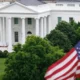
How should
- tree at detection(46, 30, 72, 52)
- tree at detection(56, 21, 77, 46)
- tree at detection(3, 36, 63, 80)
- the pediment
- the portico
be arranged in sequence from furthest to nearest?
the portico, the pediment, tree at detection(56, 21, 77, 46), tree at detection(46, 30, 72, 52), tree at detection(3, 36, 63, 80)

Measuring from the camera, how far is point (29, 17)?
73.1m

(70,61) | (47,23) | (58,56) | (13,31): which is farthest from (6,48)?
(70,61)

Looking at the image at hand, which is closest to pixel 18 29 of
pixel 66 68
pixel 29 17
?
pixel 29 17

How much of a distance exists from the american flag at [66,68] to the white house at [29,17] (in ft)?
153

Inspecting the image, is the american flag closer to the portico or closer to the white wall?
the portico

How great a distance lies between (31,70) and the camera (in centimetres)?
3862

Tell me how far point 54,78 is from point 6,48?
4777 centimetres

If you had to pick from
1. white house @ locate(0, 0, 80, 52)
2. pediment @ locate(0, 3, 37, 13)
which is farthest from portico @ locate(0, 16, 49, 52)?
pediment @ locate(0, 3, 37, 13)

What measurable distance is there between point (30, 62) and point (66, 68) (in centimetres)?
1532

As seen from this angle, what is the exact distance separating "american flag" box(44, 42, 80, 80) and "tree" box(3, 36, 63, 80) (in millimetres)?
14254

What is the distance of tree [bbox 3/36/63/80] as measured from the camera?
38.6 metres

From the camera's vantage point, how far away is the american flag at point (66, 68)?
2397 cm

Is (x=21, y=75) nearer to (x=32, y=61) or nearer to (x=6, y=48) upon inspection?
(x=32, y=61)

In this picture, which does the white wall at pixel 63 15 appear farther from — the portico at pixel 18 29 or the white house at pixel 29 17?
the portico at pixel 18 29
